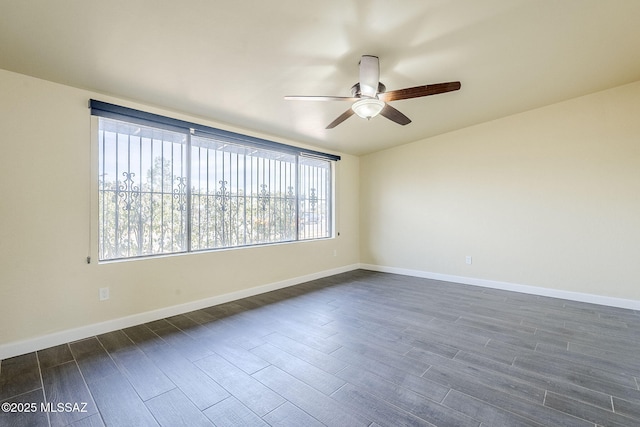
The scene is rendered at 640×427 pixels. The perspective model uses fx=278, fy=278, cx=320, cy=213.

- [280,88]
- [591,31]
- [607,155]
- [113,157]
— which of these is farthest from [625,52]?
[113,157]

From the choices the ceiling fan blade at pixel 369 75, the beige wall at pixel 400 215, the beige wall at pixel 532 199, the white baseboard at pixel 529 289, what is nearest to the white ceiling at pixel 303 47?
the ceiling fan blade at pixel 369 75

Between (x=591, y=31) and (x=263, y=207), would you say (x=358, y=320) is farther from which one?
(x=591, y=31)

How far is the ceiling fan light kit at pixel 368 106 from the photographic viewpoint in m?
2.37

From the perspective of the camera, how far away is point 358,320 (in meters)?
3.04

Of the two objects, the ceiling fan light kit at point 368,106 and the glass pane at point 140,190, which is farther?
the glass pane at point 140,190

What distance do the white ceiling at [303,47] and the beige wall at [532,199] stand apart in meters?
0.62

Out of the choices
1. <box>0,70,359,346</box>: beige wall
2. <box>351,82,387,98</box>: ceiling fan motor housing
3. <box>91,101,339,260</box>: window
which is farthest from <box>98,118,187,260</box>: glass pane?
<box>351,82,387,98</box>: ceiling fan motor housing

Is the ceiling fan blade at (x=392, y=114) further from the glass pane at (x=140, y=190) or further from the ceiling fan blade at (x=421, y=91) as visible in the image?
the glass pane at (x=140, y=190)

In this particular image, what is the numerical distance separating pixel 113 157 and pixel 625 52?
17.2 ft

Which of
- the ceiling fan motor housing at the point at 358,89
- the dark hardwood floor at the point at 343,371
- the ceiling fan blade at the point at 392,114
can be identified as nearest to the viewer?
the dark hardwood floor at the point at 343,371

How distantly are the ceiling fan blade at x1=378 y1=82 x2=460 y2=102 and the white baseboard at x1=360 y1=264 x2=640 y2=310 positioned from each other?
331cm

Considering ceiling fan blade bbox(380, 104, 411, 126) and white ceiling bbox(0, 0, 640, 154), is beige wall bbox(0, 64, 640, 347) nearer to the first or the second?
white ceiling bbox(0, 0, 640, 154)

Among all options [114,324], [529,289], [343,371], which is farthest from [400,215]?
[114,324]

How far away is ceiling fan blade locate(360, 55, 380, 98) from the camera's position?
7.78ft
